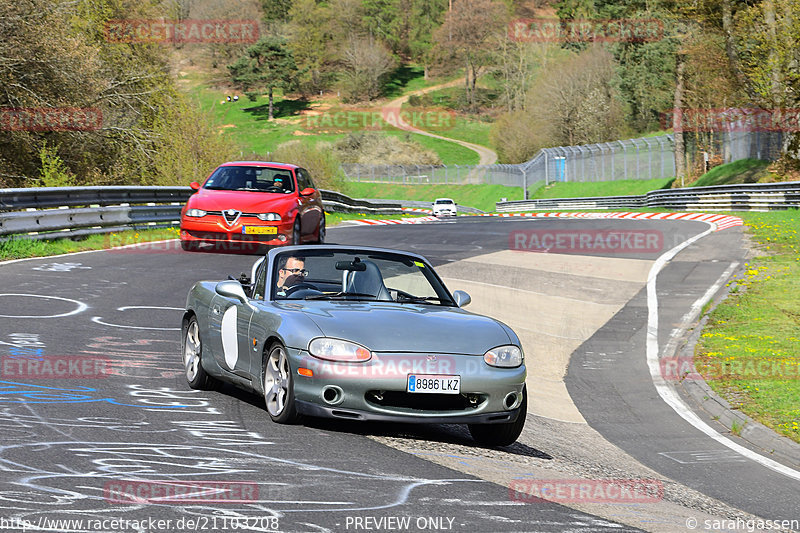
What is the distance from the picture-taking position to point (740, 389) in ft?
42.3

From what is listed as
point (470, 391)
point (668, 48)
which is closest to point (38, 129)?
point (470, 391)

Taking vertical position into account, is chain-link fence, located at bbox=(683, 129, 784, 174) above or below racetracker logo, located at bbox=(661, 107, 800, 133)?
below

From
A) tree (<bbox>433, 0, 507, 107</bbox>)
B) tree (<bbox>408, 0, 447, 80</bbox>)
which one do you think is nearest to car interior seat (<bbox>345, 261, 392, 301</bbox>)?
tree (<bbox>433, 0, 507, 107</bbox>)

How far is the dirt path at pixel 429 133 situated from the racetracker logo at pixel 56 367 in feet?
397

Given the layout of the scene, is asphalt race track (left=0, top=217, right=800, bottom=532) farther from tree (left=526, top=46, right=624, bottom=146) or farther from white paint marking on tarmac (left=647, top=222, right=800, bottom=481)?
tree (left=526, top=46, right=624, bottom=146)

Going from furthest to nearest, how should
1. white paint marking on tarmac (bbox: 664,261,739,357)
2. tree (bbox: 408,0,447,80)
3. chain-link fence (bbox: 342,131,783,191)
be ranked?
tree (bbox: 408,0,447,80)
chain-link fence (bbox: 342,131,783,191)
white paint marking on tarmac (bbox: 664,261,739,357)

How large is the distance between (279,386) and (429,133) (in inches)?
5717

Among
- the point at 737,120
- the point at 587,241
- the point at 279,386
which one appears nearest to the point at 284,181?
the point at 587,241

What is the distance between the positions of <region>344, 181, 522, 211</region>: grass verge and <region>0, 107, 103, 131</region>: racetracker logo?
2310 inches

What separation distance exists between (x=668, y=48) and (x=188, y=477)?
89.0m

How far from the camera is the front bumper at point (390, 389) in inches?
290

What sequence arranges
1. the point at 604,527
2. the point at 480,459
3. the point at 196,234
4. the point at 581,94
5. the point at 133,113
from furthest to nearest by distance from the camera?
the point at 581,94
the point at 133,113
the point at 196,234
the point at 480,459
the point at 604,527

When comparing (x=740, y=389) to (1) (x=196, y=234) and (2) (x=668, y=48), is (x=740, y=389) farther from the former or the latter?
(2) (x=668, y=48)

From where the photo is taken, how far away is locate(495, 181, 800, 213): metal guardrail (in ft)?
128
